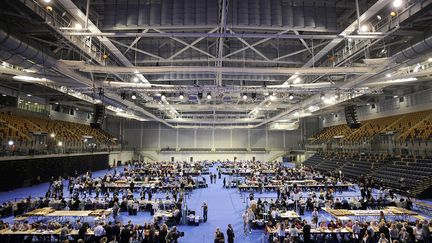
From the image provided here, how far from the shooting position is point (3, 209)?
15.6m

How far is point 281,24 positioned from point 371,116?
32346mm

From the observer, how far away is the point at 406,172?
24.0 m

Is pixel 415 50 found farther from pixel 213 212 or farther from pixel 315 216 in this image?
pixel 213 212

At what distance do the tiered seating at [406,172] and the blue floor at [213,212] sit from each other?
345 cm

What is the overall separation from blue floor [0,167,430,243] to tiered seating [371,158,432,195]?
3.45 meters

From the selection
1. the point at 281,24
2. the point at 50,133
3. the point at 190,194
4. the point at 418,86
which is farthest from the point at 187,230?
the point at 418,86

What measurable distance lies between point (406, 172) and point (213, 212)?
17.7 meters

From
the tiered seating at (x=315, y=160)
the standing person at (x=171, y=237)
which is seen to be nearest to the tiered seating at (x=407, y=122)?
the tiered seating at (x=315, y=160)

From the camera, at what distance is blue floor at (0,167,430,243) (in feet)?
42.6

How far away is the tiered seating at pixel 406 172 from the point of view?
2167cm

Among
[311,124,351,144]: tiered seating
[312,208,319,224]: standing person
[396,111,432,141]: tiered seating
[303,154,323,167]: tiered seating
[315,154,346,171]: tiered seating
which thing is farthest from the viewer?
[303,154,323,167]: tiered seating

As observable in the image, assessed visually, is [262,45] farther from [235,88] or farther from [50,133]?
[50,133]

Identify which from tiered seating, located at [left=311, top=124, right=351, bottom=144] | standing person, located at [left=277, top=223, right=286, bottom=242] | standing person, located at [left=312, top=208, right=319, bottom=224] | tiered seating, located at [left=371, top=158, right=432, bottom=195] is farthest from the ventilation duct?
tiered seating, located at [left=311, top=124, right=351, bottom=144]

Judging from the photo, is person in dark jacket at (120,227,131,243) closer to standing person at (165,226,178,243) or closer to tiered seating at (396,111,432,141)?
standing person at (165,226,178,243)
